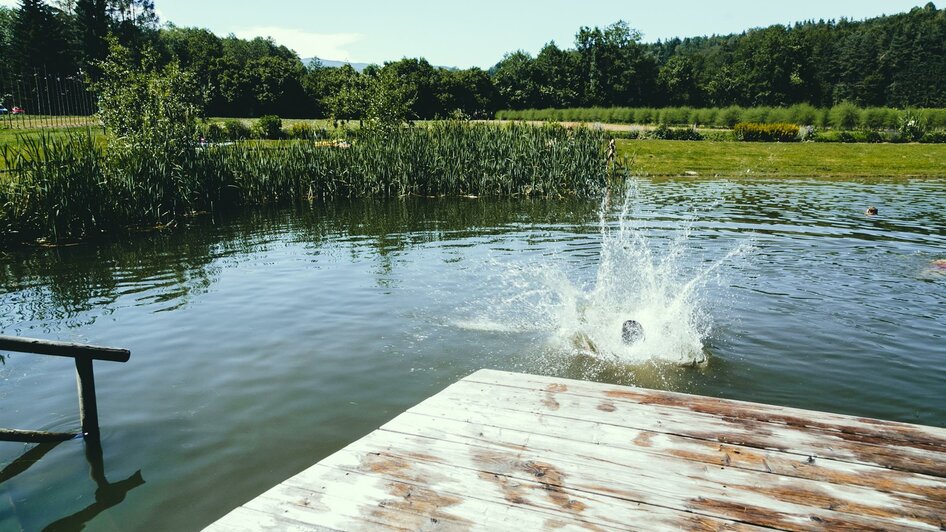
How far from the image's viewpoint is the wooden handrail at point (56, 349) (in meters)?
4.50

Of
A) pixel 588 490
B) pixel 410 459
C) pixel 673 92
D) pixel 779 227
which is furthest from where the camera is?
pixel 673 92

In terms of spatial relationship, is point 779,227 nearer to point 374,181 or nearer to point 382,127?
point 374,181

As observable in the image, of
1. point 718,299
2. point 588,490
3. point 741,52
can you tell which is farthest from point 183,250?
point 741,52

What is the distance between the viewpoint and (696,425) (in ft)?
13.0

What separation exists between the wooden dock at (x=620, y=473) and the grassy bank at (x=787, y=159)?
23972mm

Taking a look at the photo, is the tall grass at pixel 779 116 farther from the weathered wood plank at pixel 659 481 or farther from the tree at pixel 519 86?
the weathered wood plank at pixel 659 481

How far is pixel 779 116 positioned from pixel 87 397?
56.2 meters

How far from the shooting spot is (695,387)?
637 cm

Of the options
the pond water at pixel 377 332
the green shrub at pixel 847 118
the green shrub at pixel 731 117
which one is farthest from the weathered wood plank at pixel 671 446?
the green shrub at pixel 731 117

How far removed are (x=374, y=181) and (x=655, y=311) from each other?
15615mm

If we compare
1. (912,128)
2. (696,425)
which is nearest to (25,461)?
(696,425)

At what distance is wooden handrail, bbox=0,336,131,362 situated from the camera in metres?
4.50

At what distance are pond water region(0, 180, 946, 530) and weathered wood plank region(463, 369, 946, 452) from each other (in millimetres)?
1741

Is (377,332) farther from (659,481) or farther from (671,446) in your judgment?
(659,481)
